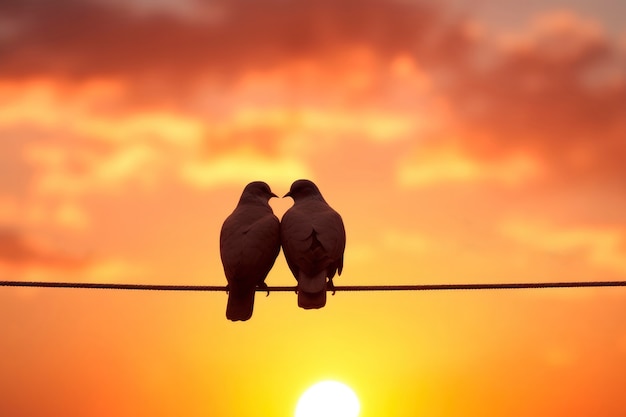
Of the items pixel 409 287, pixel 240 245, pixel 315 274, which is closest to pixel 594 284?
pixel 409 287

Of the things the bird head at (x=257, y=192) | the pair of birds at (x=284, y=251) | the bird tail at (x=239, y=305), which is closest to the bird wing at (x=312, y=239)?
the pair of birds at (x=284, y=251)

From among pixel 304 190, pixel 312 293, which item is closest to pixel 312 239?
pixel 312 293

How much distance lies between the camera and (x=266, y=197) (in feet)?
36.7

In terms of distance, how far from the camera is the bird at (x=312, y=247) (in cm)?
937

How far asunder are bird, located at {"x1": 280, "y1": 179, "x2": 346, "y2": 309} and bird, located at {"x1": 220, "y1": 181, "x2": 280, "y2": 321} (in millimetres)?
167

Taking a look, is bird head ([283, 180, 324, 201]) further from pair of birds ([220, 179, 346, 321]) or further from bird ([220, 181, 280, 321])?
bird ([220, 181, 280, 321])

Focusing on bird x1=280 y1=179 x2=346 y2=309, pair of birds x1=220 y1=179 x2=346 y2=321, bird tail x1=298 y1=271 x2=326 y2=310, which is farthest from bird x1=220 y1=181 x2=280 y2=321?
bird tail x1=298 y1=271 x2=326 y2=310

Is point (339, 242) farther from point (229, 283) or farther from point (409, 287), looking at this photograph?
point (409, 287)

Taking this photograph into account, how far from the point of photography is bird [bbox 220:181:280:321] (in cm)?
962

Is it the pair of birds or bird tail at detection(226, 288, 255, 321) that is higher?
the pair of birds

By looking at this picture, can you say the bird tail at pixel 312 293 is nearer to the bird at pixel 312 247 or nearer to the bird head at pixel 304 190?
the bird at pixel 312 247

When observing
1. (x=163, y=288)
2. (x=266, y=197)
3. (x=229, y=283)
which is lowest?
(x=163, y=288)

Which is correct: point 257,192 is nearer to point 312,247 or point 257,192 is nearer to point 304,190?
point 304,190

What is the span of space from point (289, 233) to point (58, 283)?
281 centimetres
